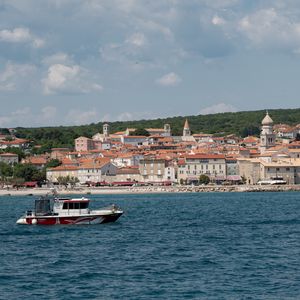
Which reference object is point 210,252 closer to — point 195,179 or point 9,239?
point 9,239

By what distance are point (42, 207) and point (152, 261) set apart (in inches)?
784

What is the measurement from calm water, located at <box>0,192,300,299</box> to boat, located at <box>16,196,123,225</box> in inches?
31.7

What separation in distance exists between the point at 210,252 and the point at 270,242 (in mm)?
4786

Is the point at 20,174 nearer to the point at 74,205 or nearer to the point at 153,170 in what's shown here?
the point at 153,170

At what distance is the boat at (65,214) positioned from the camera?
56.4m

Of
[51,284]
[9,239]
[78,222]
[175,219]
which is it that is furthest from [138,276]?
[175,219]

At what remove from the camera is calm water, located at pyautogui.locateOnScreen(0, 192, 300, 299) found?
104 ft

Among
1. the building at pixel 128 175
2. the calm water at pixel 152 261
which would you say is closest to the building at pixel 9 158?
the building at pixel 128 175

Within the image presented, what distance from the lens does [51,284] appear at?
33.1 meters

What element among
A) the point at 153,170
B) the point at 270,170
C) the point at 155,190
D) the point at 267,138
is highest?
the point at 267,138

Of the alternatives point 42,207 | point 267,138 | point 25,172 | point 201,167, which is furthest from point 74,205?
point 267,138

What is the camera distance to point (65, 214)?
2221 inches

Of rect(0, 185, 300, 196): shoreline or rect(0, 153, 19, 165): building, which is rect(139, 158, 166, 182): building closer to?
rect(0, 185, 300, 196): shoreline

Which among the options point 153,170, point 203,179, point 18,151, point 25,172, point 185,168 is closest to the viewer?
point 203,179
